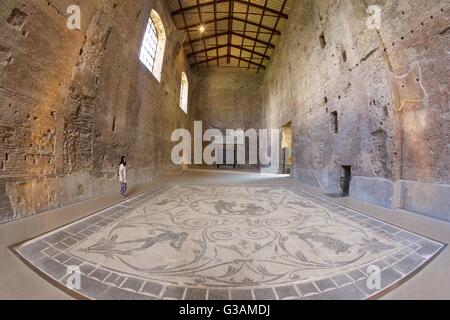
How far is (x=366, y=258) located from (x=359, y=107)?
16.6ft

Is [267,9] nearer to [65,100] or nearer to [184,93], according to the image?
[184,93]

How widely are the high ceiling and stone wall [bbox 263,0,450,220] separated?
381 cm

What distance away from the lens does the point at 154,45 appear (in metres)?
10.9

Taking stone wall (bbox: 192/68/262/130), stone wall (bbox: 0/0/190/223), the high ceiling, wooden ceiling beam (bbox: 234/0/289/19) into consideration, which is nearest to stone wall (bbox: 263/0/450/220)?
wooden ceiling beam (bbox: 234/0/289/19)

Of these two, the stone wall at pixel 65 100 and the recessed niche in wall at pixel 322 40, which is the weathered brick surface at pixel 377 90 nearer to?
the recessed niche in wall at pixel 322 40

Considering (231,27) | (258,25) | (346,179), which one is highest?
(231,27)

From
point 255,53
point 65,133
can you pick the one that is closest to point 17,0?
point 65,133

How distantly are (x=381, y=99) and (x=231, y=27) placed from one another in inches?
469

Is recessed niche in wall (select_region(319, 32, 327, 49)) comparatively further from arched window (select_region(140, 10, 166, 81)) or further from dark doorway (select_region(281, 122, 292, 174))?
arched window (select_region(140, 10, 166, 81))

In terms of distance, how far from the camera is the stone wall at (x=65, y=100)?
380cm

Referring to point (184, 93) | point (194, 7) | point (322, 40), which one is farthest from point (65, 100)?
point (184, 93)

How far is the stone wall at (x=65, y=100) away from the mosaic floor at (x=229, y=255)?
1684mm

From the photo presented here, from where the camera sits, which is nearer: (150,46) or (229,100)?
(150,46)
